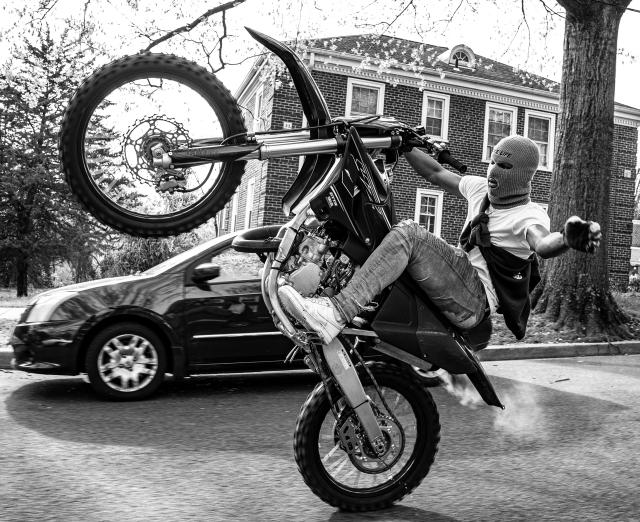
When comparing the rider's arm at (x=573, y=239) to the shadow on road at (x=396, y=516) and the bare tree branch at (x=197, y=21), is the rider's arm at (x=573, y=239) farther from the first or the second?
the bare tree branch at (x=197, y=21)

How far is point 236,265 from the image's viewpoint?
6.64 metres

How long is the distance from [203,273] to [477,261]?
345cm

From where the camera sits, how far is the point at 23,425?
5.10 meters

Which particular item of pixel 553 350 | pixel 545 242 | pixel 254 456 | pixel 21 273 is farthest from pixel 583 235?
pixel 21 273

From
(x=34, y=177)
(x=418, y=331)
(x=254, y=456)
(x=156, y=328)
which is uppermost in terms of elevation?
(x=34, y=177)

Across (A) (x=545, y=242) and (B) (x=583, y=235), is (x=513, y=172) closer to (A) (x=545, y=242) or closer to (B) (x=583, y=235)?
(A) (x=545, y=242)

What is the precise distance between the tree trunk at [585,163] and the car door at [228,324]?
5.46 m

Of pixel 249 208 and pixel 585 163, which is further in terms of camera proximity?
pixel 249 208

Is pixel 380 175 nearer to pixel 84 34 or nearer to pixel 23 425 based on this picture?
pixel 23 425

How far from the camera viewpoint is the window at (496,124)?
23594 mm

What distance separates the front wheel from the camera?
334 cm

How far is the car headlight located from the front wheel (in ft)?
11.9

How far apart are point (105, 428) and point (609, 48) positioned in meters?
9.21

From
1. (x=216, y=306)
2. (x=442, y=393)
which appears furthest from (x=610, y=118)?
(x=216, y=306)
